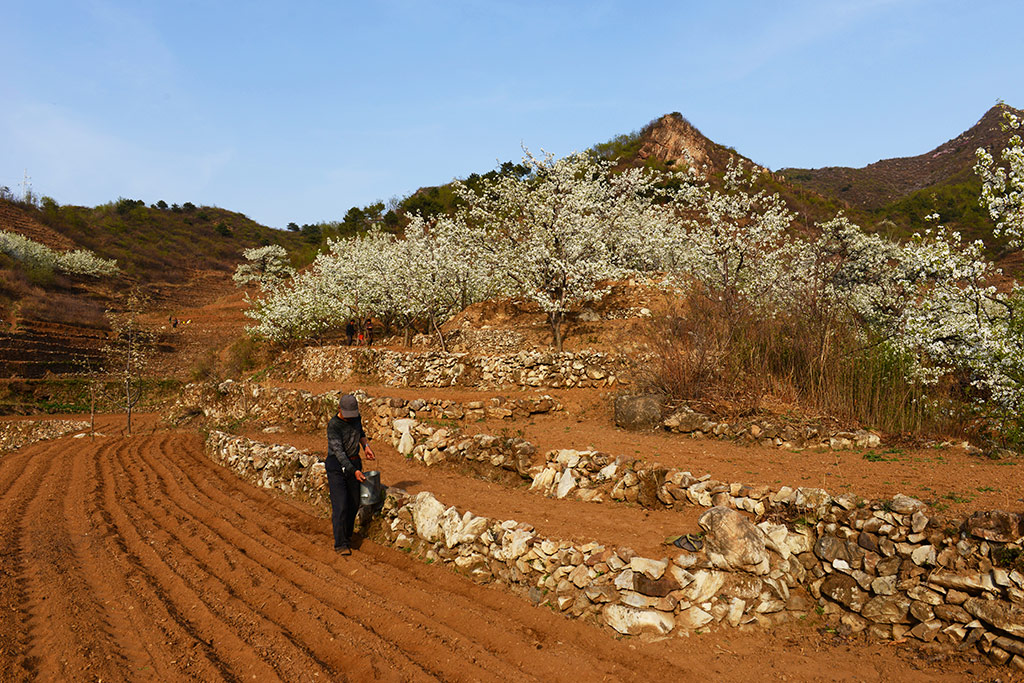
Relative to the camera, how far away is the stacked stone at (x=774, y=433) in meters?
8.89

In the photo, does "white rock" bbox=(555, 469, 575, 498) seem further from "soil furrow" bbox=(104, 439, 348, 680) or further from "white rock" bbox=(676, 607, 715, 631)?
"soil furrow" bbox=(104, 439, 348, 680)

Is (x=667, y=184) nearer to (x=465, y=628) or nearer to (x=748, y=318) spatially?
(x=748, y=318)

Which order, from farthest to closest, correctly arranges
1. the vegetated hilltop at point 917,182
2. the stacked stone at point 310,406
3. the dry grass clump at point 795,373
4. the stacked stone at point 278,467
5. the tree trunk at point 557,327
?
the vegetated hilltop at point 917,182 < the tree trunk at point 557,327 < the stacked stone at point 310,406 < the stacked stone at point 278,467 < the dry grass clump at point 795,373

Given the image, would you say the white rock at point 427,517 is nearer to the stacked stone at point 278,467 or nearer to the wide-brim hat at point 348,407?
the wide-brim hat at point 348,407

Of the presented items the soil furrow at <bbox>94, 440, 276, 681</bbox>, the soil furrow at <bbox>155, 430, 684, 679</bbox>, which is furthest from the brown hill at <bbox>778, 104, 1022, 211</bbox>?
the soil furrow at <bbox>94, 440, 276, 681</bbox>

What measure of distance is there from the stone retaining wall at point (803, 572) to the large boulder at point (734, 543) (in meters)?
0.01

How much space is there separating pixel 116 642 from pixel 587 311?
60.4 feet

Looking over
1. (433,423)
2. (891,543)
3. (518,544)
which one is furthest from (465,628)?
(433,423)

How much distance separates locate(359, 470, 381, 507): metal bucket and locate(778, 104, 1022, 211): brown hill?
7052 cm

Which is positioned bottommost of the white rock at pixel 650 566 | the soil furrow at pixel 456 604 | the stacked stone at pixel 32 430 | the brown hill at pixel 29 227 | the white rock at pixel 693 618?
the stacked stone at pixel 32 430

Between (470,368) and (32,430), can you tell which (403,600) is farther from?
(32,430)

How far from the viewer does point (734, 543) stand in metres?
5.65

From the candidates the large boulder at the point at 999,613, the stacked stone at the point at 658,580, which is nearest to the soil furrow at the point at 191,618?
the stacked stone at the point at 658,580

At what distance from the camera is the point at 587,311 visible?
2170 centimetres
